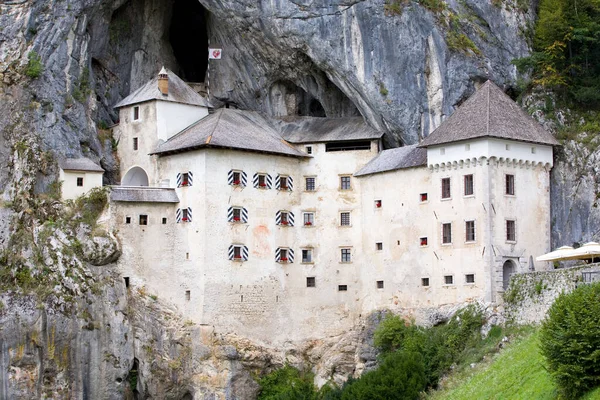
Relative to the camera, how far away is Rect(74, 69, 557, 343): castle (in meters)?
74.6

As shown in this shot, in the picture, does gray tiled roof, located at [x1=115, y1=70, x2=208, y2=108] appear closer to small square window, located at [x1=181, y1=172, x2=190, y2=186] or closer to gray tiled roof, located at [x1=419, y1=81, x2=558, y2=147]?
small square window, located at [x1=181, y1=172, x2=190, y2=186]

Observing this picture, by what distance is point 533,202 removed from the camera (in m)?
75.7

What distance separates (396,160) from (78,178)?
20.0 m

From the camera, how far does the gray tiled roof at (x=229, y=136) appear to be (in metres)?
79.8

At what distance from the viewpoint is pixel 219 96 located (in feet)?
292

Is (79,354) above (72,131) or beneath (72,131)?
beneath

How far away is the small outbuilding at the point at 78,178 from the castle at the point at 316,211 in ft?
7.47

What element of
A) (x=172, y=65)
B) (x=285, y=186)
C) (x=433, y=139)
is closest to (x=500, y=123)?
(x=433, y=139)

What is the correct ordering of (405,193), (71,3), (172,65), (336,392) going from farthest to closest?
(172,65)
(71,3)
(405,193)
(336,392)

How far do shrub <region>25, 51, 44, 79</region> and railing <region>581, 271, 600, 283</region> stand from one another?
3758 centimetres

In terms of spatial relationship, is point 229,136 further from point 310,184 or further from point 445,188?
point 445,188

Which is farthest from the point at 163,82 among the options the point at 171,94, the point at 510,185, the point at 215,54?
the point at 510,185

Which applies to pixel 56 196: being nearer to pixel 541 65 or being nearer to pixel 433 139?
pixel 433 139

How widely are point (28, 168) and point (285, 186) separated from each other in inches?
640
